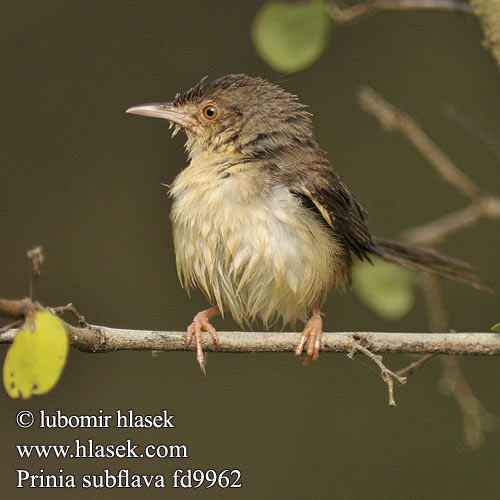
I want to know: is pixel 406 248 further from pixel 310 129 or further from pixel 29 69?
pixel 29 69

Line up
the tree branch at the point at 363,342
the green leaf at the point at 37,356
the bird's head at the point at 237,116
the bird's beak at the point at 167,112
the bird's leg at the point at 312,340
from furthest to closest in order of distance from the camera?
the bird's beak at the point at 167,112 → the bird's head at the point at 237,116 → the bird's leg at the point at 312,340 → the tree branch at the point at 363,342 → the green leaf at the point at 37,356

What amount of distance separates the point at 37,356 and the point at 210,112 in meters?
2.16

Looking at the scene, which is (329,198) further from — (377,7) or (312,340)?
(377,7)

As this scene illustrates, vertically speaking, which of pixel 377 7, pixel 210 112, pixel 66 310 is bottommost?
pixel 66 310

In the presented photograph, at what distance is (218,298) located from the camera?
3.35m

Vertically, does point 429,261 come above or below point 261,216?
above

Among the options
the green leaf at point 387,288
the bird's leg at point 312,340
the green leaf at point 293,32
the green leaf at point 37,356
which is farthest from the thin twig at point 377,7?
the green leaf at point 37,356

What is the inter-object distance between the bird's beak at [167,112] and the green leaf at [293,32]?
0.94 meters

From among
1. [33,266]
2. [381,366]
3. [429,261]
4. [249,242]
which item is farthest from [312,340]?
[33,266]

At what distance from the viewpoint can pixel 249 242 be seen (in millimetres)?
3066

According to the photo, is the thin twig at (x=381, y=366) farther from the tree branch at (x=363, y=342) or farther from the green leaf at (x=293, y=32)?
the green leaf at (x=293, y=32)

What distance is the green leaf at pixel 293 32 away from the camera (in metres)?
2.74

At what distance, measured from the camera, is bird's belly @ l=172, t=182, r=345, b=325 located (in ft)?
10.1

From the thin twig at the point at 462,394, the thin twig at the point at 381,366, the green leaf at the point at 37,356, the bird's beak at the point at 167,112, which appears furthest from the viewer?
the bird's beak at the point at 167,112
